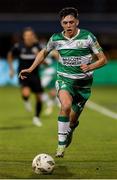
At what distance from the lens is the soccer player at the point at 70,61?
10033mm

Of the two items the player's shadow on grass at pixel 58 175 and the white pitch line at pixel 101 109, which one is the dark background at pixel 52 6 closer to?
the white pitch line at pixel 101 109

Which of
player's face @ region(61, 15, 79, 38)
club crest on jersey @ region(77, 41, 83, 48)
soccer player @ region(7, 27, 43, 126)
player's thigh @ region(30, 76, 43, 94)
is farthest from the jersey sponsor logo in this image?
player's thigh @ region(30, 76, 43, 94)

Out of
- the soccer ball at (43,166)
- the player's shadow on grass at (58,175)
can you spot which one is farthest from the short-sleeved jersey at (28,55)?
the soccer ball at (43,166)

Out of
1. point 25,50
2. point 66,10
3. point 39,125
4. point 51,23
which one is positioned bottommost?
point 51,23

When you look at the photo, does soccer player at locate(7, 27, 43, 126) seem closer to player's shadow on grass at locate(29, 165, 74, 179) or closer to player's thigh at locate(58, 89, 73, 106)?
player's thigh at locate(58, 89, 73, 106)

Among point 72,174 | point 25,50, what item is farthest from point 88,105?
point 72,174

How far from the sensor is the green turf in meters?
8.95

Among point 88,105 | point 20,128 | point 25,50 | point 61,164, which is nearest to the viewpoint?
point 61,164

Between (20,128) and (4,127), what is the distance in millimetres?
385

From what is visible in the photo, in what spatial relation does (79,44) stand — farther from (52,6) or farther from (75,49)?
(52,6)

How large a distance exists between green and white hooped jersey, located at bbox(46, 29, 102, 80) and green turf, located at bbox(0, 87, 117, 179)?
4.71ft

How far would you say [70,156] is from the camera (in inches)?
415

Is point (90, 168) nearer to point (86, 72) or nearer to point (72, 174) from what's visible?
point (72, 174)

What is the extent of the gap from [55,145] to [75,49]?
8.17ft
